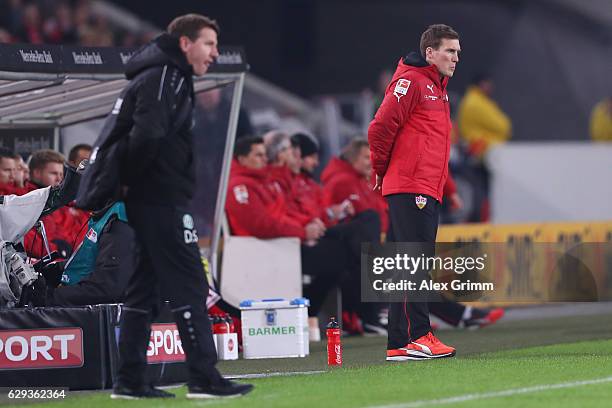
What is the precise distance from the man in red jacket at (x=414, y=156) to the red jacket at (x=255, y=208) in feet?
10.3

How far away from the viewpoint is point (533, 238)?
17766 millimetres

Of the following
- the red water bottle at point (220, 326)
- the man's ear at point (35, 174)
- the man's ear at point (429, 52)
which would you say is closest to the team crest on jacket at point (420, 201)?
the man's ear at point (429, 52)

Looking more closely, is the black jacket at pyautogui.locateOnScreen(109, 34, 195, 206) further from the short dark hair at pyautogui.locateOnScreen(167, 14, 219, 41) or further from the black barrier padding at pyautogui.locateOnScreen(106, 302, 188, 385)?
the black barrier padding at pyautogui.locateOnScreen(106, 302, 188, 385)

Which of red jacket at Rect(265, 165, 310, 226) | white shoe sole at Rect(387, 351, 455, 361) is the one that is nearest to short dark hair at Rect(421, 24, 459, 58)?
white shoe sole at Rect(387, 351, 455, 361)

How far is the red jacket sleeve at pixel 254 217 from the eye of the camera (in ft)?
43.9

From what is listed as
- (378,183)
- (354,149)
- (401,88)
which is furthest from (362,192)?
(401,88)

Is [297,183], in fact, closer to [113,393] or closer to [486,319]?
[486,319]

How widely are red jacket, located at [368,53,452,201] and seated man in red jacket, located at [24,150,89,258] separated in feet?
7.66

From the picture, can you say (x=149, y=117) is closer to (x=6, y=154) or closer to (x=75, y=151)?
(x=6, y=154)

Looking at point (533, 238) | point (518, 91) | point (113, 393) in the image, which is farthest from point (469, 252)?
point (518, 91)

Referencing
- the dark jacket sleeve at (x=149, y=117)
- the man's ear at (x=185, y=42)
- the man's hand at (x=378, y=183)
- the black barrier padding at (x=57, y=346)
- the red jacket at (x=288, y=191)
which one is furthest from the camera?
the red jacket at (x=288, y=191)

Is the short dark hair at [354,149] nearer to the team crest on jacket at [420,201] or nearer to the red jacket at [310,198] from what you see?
the red jacket at [310,198]

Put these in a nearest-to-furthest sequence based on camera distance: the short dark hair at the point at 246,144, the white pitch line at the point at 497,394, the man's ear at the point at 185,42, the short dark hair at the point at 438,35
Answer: the white pitch line at the point at 497,394 → the man's ear at the point at 185,42 → the short dark hair at the point at 438,35 → the short dark hair at the point at 246,144

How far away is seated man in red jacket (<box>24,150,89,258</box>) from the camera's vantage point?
11.1m
